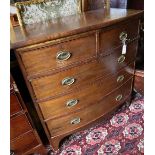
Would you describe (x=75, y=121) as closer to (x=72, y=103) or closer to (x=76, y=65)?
(x=72, y=103)

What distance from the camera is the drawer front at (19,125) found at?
1.12m

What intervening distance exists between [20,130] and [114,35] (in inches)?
35.6

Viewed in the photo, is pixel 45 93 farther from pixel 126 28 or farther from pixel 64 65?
pixel 126 28

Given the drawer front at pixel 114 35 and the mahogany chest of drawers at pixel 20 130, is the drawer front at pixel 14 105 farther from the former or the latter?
the drawer front at pixel 114 35

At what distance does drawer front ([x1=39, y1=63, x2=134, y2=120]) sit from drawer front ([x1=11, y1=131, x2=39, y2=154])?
0.18 m

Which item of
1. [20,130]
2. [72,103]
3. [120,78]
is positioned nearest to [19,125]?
[20,130]

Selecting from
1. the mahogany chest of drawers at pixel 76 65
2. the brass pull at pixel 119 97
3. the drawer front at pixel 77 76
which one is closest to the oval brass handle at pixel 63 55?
the mahogany chest of drawers at pixel 76 65

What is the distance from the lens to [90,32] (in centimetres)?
106

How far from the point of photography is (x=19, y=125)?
45.8 inches

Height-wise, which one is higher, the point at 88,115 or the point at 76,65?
the point at 76,65

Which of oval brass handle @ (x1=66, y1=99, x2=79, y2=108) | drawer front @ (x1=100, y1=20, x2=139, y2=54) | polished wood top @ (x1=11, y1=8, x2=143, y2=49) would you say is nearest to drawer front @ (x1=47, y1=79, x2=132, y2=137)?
oval brass handle @ (x1=66, y1=99, x2=79, y2=108)

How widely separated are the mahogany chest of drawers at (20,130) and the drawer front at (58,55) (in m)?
0.15

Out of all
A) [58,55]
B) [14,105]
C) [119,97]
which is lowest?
[119,97]

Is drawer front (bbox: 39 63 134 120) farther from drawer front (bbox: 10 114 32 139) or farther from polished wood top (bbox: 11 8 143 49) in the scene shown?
polished wood top (bbox: 11 8 143 49)
